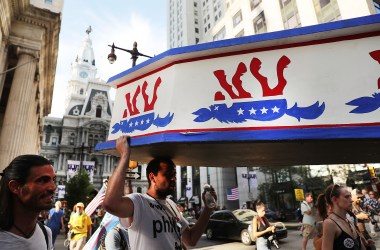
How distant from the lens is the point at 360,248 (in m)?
2.88

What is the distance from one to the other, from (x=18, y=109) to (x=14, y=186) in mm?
15820

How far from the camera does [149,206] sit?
90.8 inches

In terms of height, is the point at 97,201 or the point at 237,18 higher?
the point at 237,18

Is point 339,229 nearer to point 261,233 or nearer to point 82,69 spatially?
point 261,233

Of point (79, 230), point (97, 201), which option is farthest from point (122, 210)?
point (79, 230)

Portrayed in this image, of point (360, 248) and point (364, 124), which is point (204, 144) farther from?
point (360, 248)

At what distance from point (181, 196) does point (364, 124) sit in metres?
52.1

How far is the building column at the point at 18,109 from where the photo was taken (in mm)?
14281

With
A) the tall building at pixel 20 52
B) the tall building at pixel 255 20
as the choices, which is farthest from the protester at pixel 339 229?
the tall building at pixel 255 20

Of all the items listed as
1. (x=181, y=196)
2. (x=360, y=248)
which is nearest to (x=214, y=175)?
(x=181, y=196)

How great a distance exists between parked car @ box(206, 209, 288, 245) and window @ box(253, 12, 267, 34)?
61.0ft

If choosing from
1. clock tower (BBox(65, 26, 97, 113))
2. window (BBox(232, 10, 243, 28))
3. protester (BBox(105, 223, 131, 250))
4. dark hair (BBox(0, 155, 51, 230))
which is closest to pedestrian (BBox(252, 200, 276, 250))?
protester (BBox(105, 223, 131, 250))

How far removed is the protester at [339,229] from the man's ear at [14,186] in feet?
9.23

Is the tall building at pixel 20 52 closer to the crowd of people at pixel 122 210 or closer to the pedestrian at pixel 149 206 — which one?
the crowd of people at pixel 122 210
